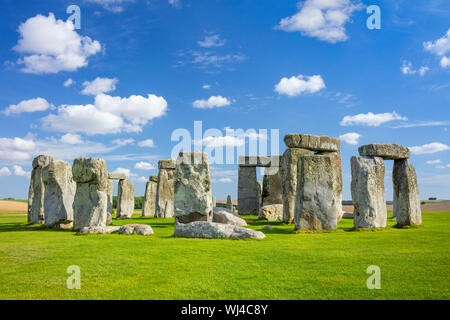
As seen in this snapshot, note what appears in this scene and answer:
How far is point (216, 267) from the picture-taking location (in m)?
5.59

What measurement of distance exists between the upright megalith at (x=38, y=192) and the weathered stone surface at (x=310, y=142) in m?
10.2

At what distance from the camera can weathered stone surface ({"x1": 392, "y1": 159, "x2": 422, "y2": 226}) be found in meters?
12.1

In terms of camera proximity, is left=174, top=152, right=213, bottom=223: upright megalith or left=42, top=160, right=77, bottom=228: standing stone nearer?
left=174, top=152, right=213, bottom=223: upright megalith

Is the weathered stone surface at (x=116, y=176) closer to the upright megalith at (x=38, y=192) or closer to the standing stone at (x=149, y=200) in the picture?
the standing stone at (x=149, y=200)

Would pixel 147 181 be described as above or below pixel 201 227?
above

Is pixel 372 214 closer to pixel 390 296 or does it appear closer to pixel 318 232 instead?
pixel 318 232

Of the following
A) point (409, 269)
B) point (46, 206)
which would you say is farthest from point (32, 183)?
point (409, 269)

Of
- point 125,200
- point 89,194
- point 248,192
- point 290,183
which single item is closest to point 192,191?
point 89,194

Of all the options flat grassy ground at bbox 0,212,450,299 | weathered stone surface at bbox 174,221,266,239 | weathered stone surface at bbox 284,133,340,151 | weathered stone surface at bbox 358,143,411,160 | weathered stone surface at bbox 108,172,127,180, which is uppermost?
weathered stone surface at bbox 284,133,340,151

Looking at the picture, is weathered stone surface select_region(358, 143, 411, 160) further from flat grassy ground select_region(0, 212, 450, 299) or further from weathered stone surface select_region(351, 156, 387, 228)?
flat grassy ground select_region(0, 212, 450, 299)

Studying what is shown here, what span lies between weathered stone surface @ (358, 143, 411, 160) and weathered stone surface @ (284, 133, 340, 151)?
301 cm

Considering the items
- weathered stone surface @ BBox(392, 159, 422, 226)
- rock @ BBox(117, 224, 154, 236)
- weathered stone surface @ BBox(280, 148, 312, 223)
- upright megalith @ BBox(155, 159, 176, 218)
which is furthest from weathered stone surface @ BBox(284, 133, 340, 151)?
upright megalith @ BBox(155, 159, 176, 218)

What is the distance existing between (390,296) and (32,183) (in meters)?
15.8

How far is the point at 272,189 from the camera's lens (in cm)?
2055
